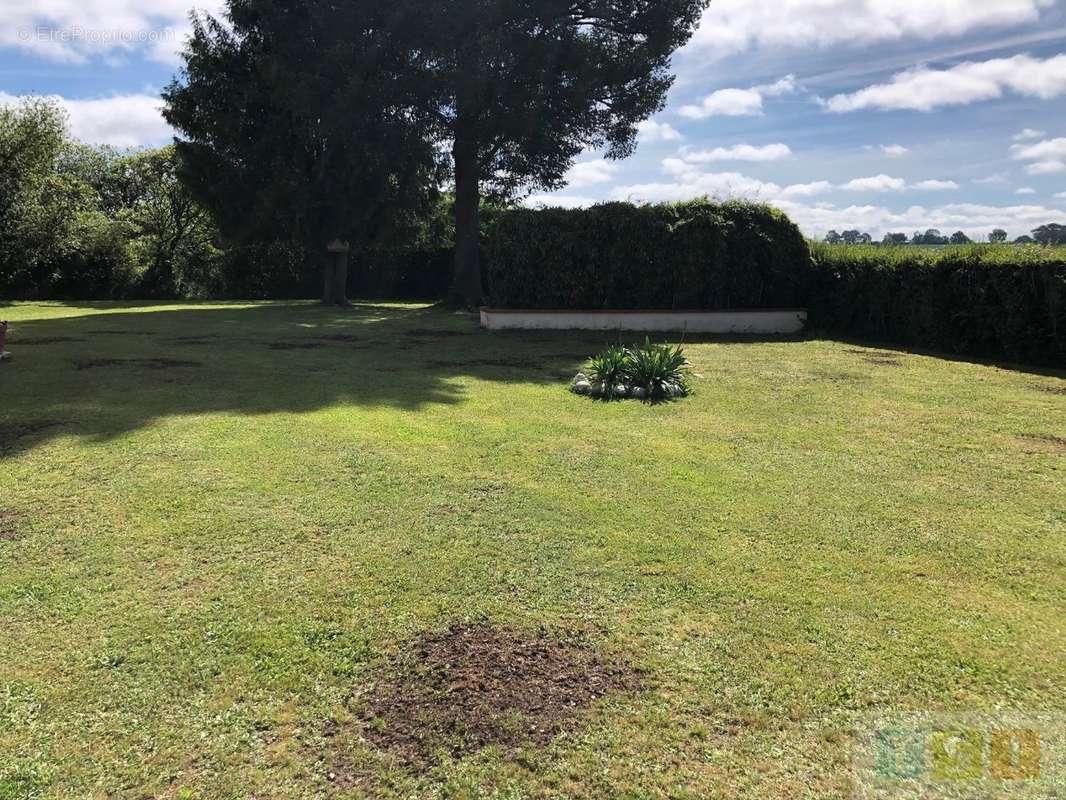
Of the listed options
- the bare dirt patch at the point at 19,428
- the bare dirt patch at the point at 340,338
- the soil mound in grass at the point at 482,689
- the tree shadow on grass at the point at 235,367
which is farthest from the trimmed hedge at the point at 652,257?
the soil mound in grass at the point at 482,689

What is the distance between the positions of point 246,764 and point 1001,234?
45.2 feet

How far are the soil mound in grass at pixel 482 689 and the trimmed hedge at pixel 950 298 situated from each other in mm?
10091

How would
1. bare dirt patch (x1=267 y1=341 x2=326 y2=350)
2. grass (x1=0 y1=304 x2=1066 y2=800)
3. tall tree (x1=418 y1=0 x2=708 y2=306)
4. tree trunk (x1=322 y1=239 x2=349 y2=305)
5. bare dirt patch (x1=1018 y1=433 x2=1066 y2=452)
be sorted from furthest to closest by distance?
tree trunk (x1=322 y1=239 x2=349 y2=305), tall tree (x1=418 y1=0 x2=708 y2=306), bare dirt patch (x1=267 y1=341 x2=326 y2=350), bare dirt patch (x1=1018 y1=433 x2=1066 y2=452), grass (x1=0 y1=304 x2=1066 y2=800)

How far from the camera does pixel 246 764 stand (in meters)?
2.07

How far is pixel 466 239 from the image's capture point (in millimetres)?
20609

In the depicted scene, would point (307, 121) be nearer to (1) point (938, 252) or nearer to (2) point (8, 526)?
(1) point (938, 252)

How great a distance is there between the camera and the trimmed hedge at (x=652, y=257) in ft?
47.0

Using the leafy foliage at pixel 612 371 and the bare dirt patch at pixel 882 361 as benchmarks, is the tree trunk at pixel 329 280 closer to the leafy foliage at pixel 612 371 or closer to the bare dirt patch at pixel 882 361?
the leafy foliage at pixel 612 371

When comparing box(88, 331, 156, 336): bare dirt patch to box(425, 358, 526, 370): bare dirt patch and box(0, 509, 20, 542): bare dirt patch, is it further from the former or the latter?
box(0, 509, 20, 542): bare dirt patch

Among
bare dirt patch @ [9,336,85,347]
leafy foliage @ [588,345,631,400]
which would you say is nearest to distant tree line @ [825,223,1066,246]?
leafy foliage @ [588,345,631,400]

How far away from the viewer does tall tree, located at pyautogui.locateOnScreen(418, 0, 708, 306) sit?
55.0ft

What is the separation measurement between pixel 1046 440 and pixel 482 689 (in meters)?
5.57

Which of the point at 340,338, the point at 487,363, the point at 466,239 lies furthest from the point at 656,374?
the point at 466,239

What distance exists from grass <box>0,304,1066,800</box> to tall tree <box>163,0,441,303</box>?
12.7 metres
